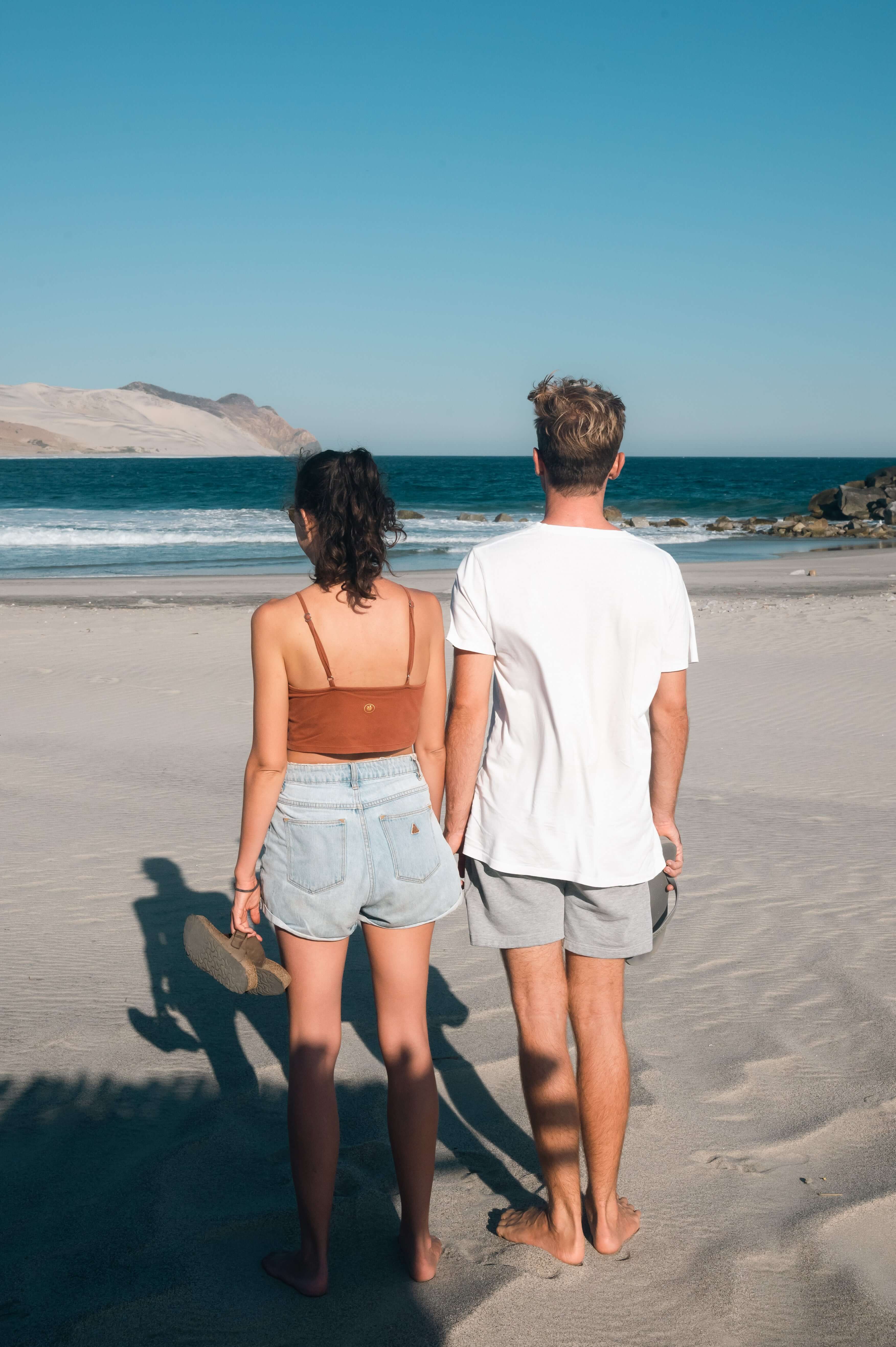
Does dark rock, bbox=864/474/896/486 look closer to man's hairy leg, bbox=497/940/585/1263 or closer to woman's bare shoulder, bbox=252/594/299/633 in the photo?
man's hairy leg, bbox=497/940/585/1263

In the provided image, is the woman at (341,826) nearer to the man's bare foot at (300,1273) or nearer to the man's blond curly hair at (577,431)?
the man's bare foot at (300,1273)

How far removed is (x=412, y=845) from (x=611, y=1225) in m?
1.10

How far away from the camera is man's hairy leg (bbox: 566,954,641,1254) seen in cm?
234

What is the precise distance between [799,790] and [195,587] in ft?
44.9

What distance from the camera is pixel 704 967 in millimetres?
4062

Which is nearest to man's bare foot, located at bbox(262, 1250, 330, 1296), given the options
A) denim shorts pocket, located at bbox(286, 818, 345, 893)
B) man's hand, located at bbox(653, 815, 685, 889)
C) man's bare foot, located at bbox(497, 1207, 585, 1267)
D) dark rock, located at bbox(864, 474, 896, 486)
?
man's bare foot, located at bbox(497, 1207, 585, 1267)

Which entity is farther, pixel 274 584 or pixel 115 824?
pixel 274 584

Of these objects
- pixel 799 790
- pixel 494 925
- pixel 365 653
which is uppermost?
pixel 365 653

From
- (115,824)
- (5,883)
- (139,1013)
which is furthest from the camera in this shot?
(115,824)

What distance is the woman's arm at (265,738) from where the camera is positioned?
213 centimetres

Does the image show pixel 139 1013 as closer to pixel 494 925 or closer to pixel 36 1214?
pixel 36 1214

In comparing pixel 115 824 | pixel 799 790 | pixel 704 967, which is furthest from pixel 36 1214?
pixel 799 790

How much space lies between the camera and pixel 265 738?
2.16 m

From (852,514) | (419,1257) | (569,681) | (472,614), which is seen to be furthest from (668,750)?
(852,514)
